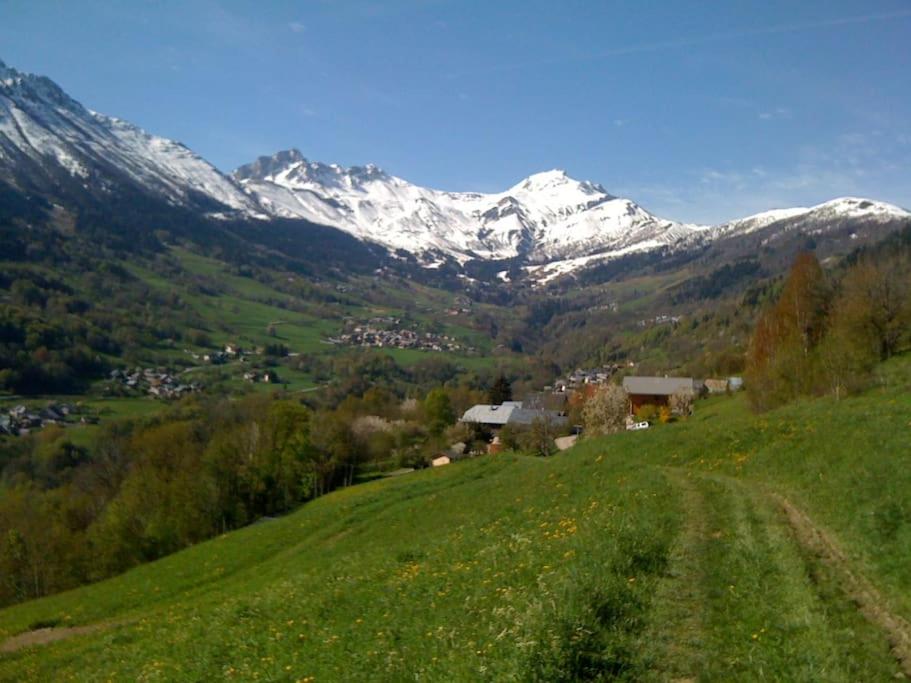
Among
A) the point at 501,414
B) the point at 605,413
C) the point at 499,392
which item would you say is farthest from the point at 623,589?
the point at 499,392

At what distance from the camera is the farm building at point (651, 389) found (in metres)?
121

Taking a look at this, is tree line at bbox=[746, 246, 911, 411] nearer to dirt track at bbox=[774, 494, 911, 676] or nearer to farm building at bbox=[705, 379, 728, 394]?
dirt track at bbox=[774, 494, 911, 676]

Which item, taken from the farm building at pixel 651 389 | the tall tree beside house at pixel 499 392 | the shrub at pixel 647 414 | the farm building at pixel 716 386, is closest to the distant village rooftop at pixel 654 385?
the farm building at pixel 651 389

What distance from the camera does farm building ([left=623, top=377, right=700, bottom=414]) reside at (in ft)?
398

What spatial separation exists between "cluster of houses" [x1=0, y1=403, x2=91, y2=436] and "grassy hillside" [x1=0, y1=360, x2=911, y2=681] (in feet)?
431

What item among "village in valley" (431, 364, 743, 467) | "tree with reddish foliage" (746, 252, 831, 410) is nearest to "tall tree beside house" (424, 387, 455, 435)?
"village in valley" (431, 364, 743, 467)

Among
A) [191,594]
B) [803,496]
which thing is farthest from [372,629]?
[191,594]

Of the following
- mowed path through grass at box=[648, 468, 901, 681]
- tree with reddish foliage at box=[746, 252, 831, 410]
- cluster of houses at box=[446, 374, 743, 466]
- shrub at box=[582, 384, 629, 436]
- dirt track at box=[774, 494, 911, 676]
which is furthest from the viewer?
cluster of houses at box=[446, 374, 743, 466]

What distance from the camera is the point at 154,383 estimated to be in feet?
591

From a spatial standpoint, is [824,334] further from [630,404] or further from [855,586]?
[855,586]

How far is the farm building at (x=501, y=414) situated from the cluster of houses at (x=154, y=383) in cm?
8710

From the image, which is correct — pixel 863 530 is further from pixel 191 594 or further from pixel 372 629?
pixel 191 594

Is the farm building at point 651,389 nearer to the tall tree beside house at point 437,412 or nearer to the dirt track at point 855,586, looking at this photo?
the tall tree beside house at point 437,412

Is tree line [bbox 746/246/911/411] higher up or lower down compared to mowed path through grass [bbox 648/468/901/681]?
higher up
